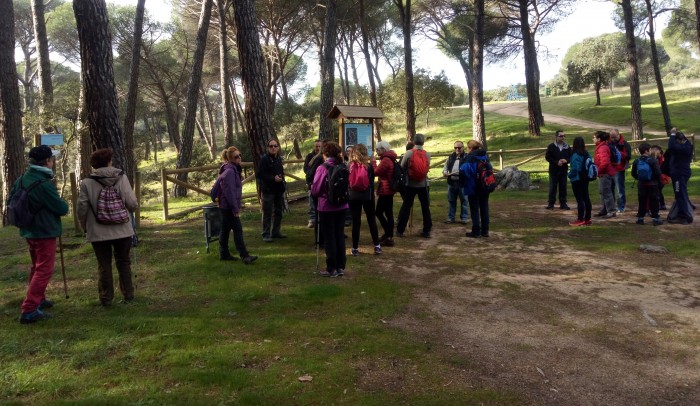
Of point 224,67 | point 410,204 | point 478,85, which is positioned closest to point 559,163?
point 410,204

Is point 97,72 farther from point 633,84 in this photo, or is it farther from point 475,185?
point 633,84

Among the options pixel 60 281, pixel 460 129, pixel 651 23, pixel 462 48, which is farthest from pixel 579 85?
pixel 60 281

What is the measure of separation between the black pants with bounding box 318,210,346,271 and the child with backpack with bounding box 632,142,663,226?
570 cm

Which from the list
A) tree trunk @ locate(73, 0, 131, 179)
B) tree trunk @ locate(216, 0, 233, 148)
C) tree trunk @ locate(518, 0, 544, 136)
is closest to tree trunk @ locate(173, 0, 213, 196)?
tree trunk @ locate(216, 0, 233, 148)

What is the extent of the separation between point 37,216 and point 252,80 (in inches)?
224

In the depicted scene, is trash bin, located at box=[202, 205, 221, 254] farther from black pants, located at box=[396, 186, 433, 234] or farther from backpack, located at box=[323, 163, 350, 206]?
black pants, located at box=[396, 186, 433, 234]

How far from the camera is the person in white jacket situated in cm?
486

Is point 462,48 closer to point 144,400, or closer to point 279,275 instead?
point 279,275

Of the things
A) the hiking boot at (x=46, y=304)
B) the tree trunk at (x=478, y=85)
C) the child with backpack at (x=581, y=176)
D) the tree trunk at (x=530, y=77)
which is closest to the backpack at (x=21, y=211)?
the hiking boot at (x=46, y=304)

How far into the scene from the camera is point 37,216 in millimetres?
4602

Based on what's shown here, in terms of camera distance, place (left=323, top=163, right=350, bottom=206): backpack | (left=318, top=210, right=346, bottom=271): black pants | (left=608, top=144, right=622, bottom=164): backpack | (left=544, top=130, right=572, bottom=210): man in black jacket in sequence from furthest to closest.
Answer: (left=544, top=130, right=572, bottom=210): man in black jacket, (left=608, top=144, right=622, bottom=164): backpack, (left=318, top=210, right=346, bottom=271): black pants, (left=323, top=163, right=350, bottom=206): backpack

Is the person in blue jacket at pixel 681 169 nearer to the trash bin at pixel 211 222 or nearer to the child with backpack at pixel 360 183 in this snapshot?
the child with backpack at pixel 360 183

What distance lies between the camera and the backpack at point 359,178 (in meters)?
6.53

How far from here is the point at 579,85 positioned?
4216 cm
